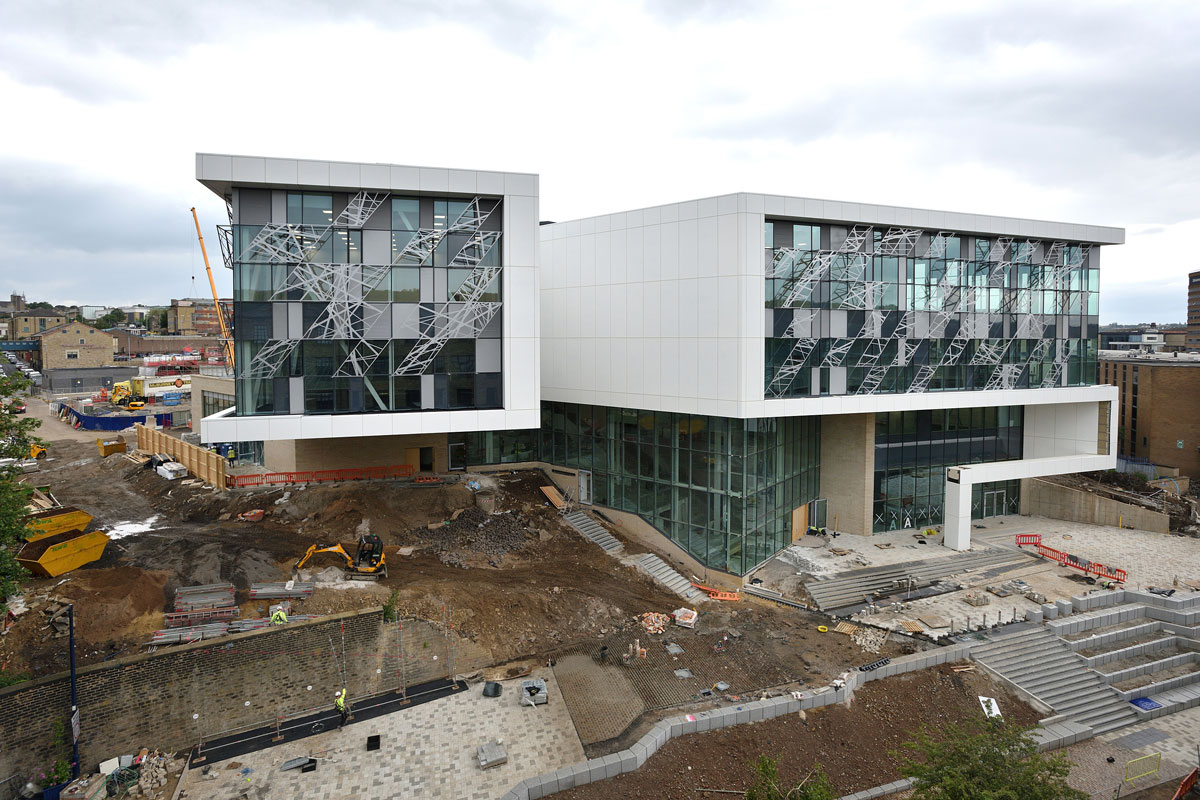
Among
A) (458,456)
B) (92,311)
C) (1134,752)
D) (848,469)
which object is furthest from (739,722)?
(92,311)

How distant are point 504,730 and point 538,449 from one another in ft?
68.2

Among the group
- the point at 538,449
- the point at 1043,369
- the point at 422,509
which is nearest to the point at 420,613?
the point at 422,509

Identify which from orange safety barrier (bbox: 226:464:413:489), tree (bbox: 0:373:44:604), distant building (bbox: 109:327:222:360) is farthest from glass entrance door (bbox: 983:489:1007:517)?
distant building (bbox: 109:327:222:360)

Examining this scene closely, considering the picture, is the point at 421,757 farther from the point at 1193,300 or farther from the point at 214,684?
the point at 1193,300

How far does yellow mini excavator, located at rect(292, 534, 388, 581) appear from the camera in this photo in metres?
23.3

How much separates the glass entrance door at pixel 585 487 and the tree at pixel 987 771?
21.8 m

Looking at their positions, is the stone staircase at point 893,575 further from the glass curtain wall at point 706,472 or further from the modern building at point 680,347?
the glass curtain wall at point 706,472

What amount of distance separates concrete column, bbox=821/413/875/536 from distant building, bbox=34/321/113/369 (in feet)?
337

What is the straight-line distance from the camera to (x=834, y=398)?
29.2 meters

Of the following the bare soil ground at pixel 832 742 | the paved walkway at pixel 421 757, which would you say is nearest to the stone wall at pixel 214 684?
the paved walkway at pixel 421 757

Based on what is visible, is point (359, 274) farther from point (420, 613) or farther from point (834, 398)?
point (834, 398)

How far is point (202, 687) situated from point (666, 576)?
58.9 ft

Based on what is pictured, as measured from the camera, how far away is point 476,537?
2856 cm

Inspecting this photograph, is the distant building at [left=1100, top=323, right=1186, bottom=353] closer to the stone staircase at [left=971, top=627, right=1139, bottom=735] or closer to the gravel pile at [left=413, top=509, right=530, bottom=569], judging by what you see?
the stone staircase at [left=971, top=627, right=1139, bottom=735]
